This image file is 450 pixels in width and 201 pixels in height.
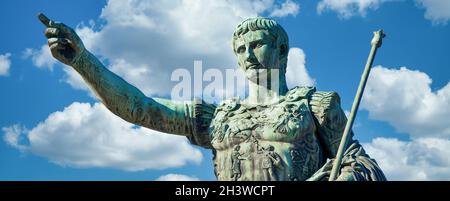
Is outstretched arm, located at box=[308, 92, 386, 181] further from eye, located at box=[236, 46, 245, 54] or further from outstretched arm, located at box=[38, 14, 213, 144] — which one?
outstretched arm, located at box=[38, 14, 213, 144]

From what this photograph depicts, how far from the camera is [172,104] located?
15.9 m

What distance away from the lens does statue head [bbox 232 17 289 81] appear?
1562cm

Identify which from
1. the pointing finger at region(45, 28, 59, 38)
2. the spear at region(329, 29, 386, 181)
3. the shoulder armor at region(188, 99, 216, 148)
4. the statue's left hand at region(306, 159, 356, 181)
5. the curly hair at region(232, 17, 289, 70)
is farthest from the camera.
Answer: the shoulder armor at region(188, 99, 216, 148)

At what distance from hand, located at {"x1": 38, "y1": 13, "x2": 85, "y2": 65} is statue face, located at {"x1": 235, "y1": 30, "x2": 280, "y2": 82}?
6.97 feet

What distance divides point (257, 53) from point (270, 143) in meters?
1.26

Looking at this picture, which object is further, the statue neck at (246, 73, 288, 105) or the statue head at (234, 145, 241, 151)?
the statue neck at (246, 73, 288, 105)

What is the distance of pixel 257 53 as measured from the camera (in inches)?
615

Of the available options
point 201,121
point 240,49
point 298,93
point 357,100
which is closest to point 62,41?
point 201,121

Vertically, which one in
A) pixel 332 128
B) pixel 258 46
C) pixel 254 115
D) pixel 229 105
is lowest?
pixel 332 128

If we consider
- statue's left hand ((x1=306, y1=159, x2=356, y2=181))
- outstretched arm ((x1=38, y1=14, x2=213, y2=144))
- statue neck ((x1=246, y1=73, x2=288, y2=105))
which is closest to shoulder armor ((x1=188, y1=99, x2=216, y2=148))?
outstretched arm ((x1=38, y1=14, x2=213, y2=144))

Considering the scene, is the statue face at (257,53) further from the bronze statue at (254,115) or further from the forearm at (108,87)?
the forearm at (108,87)

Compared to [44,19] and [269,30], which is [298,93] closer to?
[269,30]

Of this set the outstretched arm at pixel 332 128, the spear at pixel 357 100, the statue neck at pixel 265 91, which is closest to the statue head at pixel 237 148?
the statue neck at pixel 265 91
